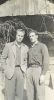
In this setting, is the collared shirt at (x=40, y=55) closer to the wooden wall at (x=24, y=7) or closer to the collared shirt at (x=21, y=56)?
the collared shirt at (x=21, y=56)

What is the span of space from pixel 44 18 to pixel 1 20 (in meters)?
0.68

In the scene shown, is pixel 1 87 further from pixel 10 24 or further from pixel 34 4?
pixel 34 4

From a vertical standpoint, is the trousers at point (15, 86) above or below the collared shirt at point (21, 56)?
below

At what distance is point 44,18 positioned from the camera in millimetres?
5090

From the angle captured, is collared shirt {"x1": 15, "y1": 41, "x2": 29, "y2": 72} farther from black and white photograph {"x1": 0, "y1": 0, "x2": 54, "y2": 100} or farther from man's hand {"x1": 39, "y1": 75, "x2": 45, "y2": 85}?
man's hand {"x1": 39, "y1": 75, "x2": 45, "y2": 85}

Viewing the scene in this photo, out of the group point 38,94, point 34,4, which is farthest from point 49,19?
point 38,94

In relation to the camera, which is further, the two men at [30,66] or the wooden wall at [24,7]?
the wooden wall at [24,7]

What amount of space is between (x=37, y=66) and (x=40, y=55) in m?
0.15

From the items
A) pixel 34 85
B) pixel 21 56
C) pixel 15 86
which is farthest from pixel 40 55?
pixel 15 86

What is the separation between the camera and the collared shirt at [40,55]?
171 inches

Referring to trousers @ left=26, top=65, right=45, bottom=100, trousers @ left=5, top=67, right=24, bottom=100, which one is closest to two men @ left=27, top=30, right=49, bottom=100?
trousers @ left=26, top=65, right=45, bottom=100

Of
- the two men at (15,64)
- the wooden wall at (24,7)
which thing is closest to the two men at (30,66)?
the two men at (15,64)

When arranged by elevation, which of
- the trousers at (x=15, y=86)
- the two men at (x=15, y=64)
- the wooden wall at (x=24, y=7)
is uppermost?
the wooden wall at (x=24, y=7)

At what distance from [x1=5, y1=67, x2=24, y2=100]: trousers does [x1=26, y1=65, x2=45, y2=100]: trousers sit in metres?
0.11
